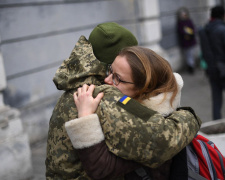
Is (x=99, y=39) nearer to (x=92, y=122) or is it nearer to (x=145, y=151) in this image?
(x=92, y=122)

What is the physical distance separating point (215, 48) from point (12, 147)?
321 cm

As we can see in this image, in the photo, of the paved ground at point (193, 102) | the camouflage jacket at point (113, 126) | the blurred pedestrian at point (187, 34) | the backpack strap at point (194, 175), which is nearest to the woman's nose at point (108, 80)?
the camouflage jacket at point (113, 126)

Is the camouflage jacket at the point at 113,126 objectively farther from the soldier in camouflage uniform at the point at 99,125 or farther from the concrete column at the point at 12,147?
the concrete column at the point at 12,147

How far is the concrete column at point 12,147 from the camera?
13.0 feet

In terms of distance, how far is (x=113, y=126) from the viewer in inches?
59.1

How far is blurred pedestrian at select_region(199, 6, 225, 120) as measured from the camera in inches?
204

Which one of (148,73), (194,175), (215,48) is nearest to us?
(148,73)

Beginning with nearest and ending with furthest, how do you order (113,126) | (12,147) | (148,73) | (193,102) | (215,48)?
(113,126)
(148,73)
(12,147)
(215,48)
(193,102)

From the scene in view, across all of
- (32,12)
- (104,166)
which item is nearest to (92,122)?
(104,166)

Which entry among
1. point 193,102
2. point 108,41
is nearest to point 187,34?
point 193,102

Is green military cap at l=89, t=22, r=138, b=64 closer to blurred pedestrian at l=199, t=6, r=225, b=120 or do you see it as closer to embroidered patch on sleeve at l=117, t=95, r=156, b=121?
embroidered patch on sleeve at l=117, t=95, r=156, b=121

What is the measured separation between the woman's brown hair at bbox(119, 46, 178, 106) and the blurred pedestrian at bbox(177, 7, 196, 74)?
9.63 meters

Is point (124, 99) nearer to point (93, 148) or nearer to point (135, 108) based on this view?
point (135, 108)

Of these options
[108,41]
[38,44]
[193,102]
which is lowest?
[193,102]
